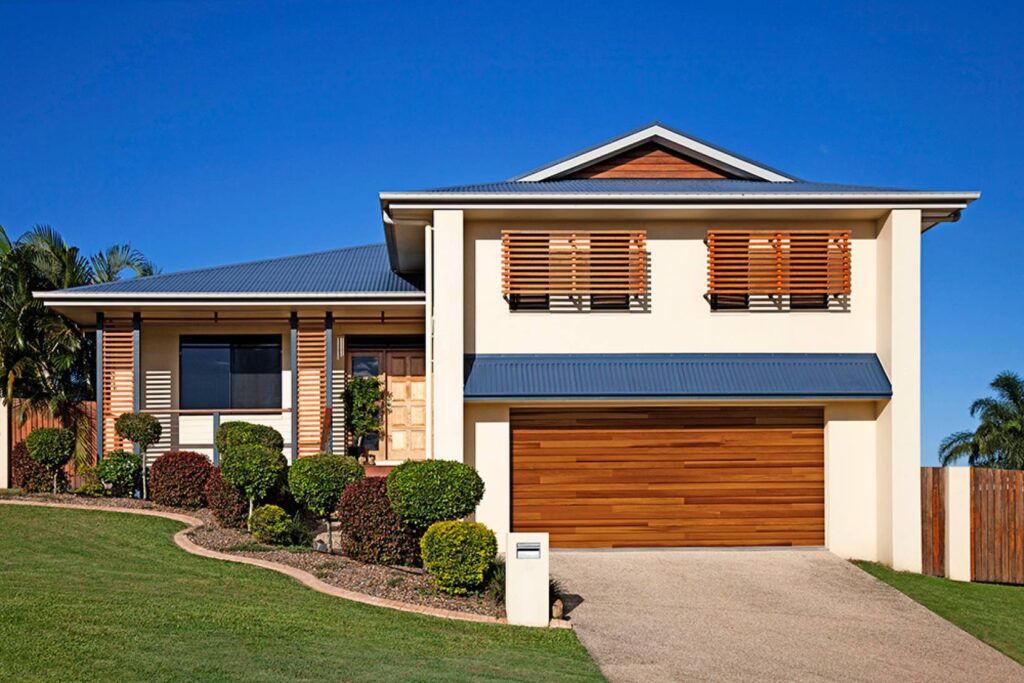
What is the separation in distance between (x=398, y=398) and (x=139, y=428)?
497 cm

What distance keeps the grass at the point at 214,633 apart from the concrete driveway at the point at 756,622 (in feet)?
3.39

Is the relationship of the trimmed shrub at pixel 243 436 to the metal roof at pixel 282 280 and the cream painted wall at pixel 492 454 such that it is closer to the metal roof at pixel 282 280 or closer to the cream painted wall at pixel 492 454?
the metal roof at pixel 282 280

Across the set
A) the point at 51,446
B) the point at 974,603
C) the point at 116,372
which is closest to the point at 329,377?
the point at 116,372

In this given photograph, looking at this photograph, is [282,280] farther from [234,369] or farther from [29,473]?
[29,473]

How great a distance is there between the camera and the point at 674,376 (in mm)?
15609

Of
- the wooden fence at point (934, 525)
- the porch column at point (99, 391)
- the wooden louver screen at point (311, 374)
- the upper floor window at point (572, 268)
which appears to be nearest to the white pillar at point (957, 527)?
the wooden fence at point (934, 525)

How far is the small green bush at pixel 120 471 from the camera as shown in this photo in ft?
59.5

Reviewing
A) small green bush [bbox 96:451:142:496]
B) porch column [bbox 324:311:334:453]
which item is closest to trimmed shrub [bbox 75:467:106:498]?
small green bush [bbox 96:451:142:496]

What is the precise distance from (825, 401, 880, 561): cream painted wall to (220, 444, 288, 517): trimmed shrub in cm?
853

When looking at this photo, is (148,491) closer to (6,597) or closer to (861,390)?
(6,597)

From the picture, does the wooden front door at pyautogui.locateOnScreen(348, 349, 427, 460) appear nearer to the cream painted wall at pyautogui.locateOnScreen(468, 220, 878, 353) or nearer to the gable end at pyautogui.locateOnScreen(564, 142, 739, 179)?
the cream painted wall at pyautogui.locateOnScreen(468, 220, 878, 353)

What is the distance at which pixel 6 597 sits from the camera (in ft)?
33.9

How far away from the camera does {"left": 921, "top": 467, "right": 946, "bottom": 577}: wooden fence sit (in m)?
15.3

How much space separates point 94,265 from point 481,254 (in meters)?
15.6
